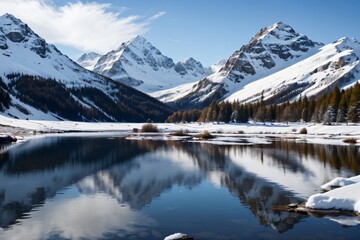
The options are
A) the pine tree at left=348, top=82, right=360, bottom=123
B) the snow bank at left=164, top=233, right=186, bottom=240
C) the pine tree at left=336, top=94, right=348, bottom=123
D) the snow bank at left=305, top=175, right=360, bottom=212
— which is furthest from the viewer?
the pine tree at left=336, top=94, right=348, bottom=123

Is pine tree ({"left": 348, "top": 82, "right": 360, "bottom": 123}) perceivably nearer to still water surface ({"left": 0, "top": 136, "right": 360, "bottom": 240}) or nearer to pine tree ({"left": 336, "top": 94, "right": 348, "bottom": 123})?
pine tree ({"left": 336, "top": 94, "right": 348, "bottom": 123})

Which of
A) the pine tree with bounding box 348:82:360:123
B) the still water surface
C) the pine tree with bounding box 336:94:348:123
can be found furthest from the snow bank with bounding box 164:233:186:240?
the pine tree with bounding box 336:94:348:123

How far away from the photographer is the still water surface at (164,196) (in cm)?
2609

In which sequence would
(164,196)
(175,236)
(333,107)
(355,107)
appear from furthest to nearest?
(333,107), (355,107), (164,196), (175,236)

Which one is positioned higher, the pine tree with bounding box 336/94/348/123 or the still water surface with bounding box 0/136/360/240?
the pine tree with bounding box 336/94/348/123

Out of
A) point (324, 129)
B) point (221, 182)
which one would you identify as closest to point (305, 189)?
point (221, 182)

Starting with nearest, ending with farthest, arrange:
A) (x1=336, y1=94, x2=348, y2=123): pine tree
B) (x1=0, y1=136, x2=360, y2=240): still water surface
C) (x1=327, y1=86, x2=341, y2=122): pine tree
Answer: (x1=0, y1=136, x2=360, y2=240): still water surface, (x1=336, y1=94, x2=348, y2=123): pine tree, (x1=327, y1=86, x2=341, y2=122): pine tree

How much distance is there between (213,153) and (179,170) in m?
22.0

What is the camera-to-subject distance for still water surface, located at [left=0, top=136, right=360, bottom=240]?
26.1 metres

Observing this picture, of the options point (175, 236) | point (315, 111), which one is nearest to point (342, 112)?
point (315, 111)

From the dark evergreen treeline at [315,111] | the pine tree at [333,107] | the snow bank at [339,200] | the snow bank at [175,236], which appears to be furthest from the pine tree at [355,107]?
the snow bank at [175,236]

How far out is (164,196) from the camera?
37094 mm

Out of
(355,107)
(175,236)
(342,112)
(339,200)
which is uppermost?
(355,107)

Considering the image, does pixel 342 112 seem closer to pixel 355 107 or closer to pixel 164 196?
pixel 355 107
